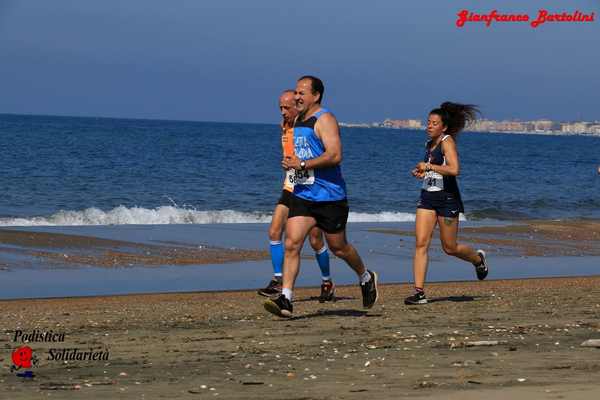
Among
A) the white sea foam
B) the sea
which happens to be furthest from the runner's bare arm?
the white sea foam

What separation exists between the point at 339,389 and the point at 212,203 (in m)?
27.1

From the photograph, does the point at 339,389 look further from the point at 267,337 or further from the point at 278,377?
the point at 267,337

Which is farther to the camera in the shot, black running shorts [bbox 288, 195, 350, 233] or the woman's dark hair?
the woman's dark hair

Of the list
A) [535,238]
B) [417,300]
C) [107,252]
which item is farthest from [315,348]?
[535,238]

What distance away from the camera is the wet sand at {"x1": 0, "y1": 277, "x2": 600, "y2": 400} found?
5781 millimetres

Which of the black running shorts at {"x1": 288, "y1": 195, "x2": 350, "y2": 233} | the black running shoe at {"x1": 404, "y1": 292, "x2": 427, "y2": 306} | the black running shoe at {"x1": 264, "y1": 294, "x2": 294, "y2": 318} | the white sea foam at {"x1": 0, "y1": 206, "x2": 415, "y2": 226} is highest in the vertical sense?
the black running shorts at {"x1": 288, "y1": 195, "x2": 350, "y2": 233}

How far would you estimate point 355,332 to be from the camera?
812 centimetres

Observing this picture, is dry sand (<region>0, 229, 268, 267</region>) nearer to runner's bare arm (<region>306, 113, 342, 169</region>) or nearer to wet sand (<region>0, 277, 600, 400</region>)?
wet sand (<region>0, 277, 600, 400</region>)

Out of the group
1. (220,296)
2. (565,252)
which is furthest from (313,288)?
(565,252)

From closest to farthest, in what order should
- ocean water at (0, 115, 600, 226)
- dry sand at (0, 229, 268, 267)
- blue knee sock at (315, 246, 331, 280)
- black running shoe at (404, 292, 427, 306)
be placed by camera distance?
black running shoe at (404, 292, 427, 306) → blue knee sock at (315, 246, 331, 280) → dry sand at (0, 229, 268, 267) → ocean water at (0, 115, 600, 226)

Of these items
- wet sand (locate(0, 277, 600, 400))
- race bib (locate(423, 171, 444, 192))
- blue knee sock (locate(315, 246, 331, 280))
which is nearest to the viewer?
wet sand (locate(0, 277, 600, 400))

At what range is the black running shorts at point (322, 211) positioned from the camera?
8703 mm

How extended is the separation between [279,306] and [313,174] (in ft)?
3.40

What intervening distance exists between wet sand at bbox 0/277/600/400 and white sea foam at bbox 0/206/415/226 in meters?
14.2
